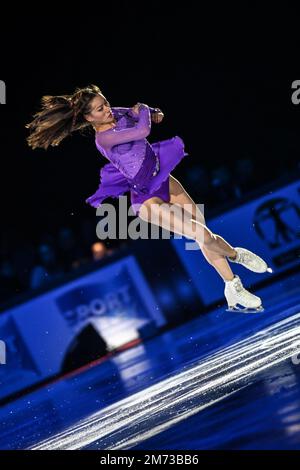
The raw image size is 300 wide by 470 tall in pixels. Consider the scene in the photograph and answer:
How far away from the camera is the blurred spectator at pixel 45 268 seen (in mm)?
9531

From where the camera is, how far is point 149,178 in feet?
16.8

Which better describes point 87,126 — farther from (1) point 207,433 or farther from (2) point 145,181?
(1) point 207,433

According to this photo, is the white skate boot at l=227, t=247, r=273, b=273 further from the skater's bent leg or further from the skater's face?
the skater's face

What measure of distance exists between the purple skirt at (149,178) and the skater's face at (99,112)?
0.36 meters

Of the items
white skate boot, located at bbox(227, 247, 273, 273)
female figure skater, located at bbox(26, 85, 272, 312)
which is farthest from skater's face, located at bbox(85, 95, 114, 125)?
white skate boot, located at bbox(227, 247, 273, 273)

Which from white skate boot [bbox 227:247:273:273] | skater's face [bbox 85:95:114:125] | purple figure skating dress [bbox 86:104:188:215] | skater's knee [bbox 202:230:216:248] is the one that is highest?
skater's face [bbox 85:95:114:125]

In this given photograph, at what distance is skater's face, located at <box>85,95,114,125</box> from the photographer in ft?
16.1

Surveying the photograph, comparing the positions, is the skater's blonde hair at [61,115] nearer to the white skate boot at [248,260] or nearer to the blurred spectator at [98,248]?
the white skate boot at [248,260]

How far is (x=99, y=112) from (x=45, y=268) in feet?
16.4

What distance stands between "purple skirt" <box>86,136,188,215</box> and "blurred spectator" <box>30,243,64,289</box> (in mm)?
4175

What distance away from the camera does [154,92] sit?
1158cm

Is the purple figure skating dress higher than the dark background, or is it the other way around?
the dark background

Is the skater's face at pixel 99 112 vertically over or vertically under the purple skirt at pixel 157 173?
over

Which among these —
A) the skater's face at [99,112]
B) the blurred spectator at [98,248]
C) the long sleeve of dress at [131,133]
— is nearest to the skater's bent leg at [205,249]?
the long sleeve of dress at [131,133]
